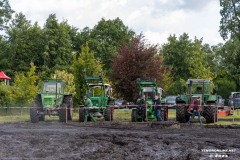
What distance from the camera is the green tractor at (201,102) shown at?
2392 cm

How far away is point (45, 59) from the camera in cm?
6506

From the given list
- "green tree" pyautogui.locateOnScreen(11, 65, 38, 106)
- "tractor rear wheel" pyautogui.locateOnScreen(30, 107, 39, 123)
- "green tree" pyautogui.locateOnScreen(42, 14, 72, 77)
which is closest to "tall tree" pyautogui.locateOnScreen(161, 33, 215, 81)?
"green tree" pyautogui.locateOnScreen(42, 14, 72, 77)

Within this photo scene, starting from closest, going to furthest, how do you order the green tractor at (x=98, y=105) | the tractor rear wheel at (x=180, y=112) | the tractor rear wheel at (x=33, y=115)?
the tractor rear wheel at (x=180, y=112) → the tractor rear wheel at (x=33, y=115) → the green tractor at (x=98, y=105)

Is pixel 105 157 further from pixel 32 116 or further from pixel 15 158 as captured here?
pixel 32 116

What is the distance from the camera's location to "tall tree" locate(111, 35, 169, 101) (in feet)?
116

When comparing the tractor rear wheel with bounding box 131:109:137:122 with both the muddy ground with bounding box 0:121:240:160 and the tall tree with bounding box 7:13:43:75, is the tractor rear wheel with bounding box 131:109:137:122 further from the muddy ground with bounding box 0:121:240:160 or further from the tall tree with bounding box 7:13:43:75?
the tall tree with bounding box 7:13:43:75

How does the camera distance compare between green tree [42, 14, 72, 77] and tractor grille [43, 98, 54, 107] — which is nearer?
tractor grille [43, 98, 54, 107]

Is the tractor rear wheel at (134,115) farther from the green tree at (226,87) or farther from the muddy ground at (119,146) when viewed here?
the green tree at (226,87)

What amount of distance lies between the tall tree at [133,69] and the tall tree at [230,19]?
35.5 ft

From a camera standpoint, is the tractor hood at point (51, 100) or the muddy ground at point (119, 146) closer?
the muddy ground at point (119, 146)

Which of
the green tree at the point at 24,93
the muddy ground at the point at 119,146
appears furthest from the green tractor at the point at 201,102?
the green tree at the point at 24,93

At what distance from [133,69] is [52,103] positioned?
10.7 metres

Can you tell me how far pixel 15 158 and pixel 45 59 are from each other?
5446cm

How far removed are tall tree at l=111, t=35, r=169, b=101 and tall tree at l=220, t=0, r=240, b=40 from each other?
1083 centimetres
